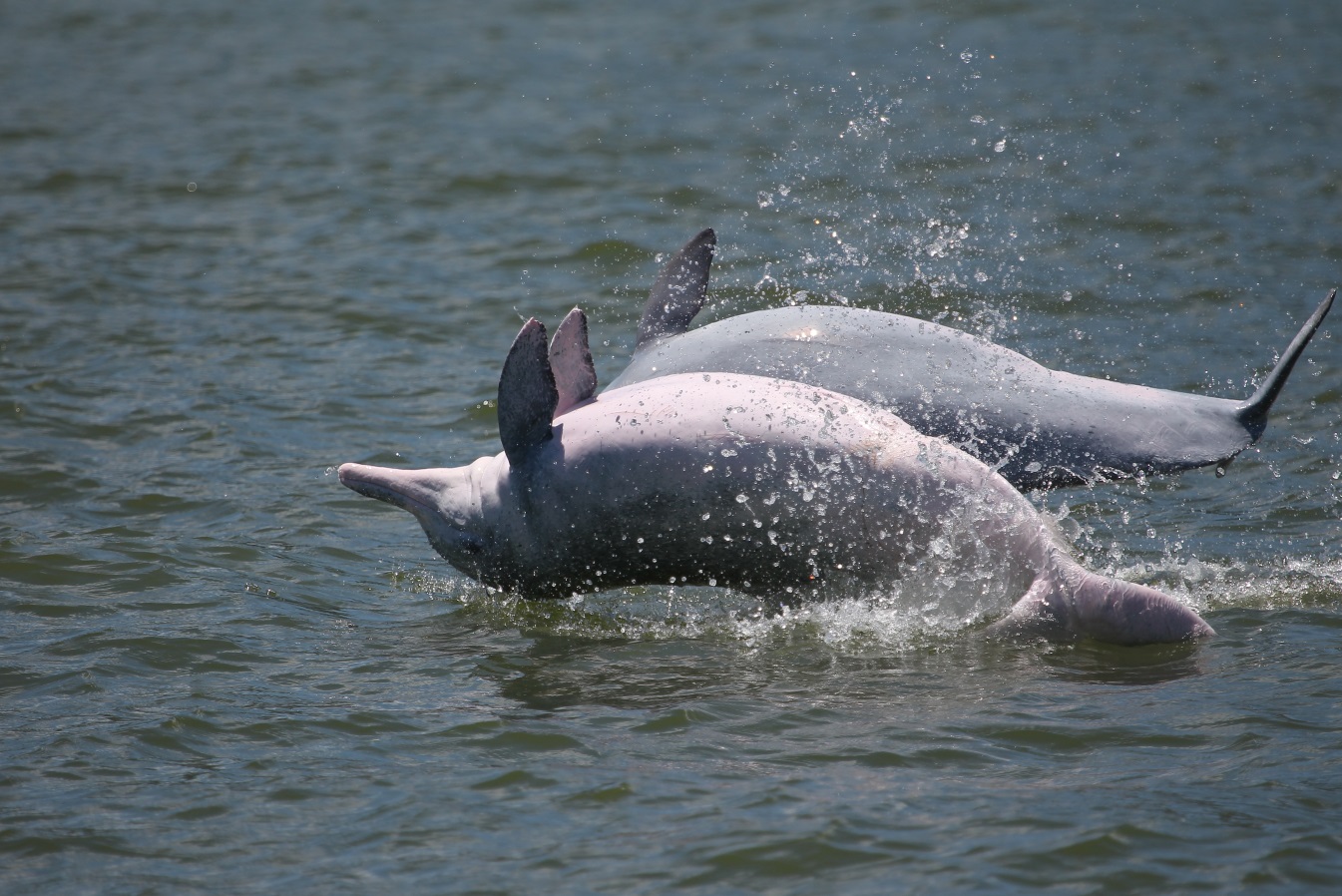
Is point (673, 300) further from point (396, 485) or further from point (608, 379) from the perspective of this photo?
point (608, 379)

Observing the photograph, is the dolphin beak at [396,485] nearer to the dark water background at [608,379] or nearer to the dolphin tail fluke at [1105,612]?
the dark water background at [608,379]

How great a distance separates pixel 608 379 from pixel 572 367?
469cm

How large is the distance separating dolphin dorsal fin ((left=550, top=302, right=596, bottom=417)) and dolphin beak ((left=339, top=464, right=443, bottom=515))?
833mm

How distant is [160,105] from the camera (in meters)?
26.6

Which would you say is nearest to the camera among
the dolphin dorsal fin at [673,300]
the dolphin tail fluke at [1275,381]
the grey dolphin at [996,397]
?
the dolphin tail fluke at [1275,381]

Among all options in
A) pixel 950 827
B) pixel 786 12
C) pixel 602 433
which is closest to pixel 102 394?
pixel 602 433

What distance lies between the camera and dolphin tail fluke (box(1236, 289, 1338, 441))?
8117mm

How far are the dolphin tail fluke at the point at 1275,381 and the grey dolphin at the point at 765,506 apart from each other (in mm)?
1393

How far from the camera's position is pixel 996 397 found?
8.94 m

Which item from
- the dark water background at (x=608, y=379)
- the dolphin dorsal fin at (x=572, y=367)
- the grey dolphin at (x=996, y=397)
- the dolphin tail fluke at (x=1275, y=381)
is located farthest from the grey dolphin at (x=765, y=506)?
the dolphin tail fluke at (x=1275, y=381)

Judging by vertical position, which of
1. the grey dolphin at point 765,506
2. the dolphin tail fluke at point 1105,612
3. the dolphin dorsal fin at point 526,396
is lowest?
the dolphin tail fluke at point 1105,612

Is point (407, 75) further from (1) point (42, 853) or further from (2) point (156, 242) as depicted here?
(1) point (42, 853)

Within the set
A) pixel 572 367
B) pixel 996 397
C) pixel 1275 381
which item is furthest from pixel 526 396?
pixel 1275 381

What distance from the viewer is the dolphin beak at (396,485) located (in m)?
8.56
